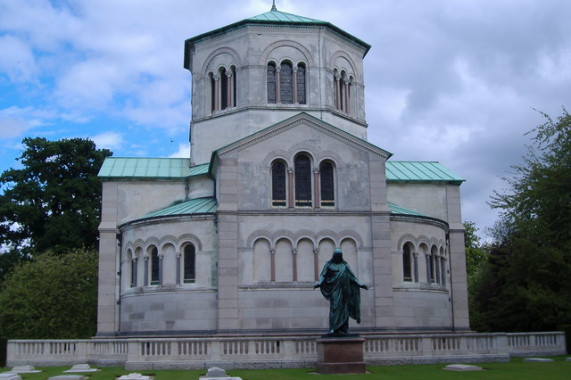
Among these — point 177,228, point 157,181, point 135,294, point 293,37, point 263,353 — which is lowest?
point 263,353

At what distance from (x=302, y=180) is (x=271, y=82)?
26.2 feet

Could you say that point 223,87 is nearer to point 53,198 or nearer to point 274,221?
point 274,221

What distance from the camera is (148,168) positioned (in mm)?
42375

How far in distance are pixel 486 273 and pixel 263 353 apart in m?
28.7

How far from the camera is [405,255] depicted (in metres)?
37.4

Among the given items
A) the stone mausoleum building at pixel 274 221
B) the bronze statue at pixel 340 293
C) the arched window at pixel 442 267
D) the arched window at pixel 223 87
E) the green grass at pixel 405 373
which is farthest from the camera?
Result: the arched window at pixel 223 87

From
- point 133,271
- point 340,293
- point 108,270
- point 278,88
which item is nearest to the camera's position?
point 340,293

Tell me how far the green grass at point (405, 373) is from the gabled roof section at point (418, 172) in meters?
16.2

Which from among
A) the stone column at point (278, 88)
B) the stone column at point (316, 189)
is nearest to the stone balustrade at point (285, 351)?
the stone column at point (316, 189)

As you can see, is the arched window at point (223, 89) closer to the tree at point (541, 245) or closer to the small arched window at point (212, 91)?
the small arched window at point (212, 91)

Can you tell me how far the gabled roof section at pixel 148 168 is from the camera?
4084cm

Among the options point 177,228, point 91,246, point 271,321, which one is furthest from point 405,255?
point 91,246

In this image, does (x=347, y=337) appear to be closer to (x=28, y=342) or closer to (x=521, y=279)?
(x=28, y=342)

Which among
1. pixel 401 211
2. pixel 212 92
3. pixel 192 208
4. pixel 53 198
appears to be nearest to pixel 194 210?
pixel 192 208
